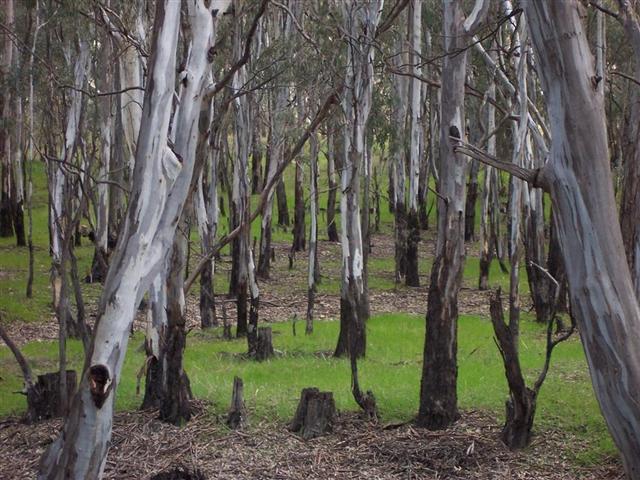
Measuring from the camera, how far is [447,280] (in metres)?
8.03

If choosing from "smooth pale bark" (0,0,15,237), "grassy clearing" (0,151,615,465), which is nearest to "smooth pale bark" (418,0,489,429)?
"grassy clearing" (0,151,615,465)

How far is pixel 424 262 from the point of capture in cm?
2280

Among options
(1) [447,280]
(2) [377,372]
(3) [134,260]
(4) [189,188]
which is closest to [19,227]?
(2) [377,372]

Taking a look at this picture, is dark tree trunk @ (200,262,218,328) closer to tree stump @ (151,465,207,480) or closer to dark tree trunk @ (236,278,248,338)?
dark tree trunk @ (236,278,248,338)

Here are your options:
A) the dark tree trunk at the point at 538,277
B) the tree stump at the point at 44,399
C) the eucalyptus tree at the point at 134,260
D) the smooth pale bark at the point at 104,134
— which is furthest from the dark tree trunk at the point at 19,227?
the eucalyptus tree at the point at 134,260

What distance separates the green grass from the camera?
865cm

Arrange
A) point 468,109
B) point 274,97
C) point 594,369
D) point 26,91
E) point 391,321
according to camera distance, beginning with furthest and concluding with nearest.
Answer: point 468,109, point 26,91, point 274,97, point 391,321, point 594,369

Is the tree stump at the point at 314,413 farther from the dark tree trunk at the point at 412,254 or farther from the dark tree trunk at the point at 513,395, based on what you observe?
the dark tree trunk at the point at 412,254

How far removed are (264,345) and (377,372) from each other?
1.62 meters

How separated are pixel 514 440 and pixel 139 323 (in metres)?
9.57

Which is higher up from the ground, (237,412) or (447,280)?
(447,280)

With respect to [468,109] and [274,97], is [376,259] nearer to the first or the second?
[468,109]

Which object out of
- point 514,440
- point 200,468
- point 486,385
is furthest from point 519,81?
point 200,468

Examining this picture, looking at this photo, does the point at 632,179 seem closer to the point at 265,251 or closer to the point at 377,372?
the point at 377,372
